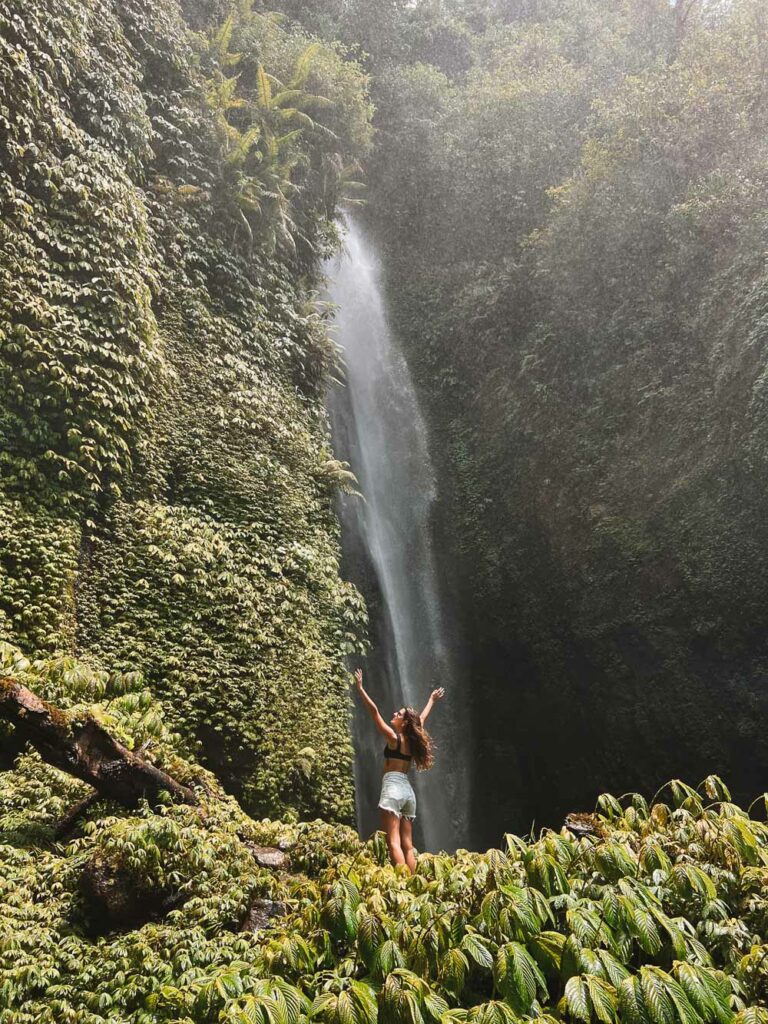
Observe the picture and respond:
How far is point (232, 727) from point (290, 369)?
665cm

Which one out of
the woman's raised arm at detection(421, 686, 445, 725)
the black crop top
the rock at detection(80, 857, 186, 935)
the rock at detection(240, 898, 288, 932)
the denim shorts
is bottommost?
the denim shorts

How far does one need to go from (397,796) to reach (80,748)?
2.71m

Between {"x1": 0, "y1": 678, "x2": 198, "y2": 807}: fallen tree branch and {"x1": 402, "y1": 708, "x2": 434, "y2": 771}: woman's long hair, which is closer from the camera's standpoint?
{"x1": 0, "y1": 678, "x2": 198, "y2": 807}: fallen tree branch

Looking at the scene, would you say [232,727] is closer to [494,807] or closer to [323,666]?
[323,666]

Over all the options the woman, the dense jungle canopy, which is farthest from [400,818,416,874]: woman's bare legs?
the dense jungle canopy

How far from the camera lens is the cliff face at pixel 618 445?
31.7 feet

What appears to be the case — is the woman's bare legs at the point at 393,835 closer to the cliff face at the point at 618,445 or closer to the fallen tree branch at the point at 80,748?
the fallen tree branch at the point at 80,748

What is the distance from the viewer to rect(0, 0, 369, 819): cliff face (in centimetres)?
672

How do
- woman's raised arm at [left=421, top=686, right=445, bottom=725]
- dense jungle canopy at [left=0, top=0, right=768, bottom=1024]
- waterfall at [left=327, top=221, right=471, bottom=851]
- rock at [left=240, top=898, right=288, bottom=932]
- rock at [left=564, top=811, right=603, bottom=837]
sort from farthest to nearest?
1. waterfall at [left=327, top=221, right=471, bottom=851]
2. woman's raised arm at [left=421, top=686, right=445, bottom=725]
3. rock at [left=564, top=811, right=603, bottom=837]
4. rock at [left=240, top=898, right=288, bottom=932]
5. dense jungle canopy at [left=0, top=0, right=768, bottom=1024]

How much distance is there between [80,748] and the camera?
173 inches

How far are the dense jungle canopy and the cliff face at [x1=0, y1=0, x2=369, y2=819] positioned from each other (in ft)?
0.18

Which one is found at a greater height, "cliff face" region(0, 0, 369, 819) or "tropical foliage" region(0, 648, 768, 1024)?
"cliff face" region(0, 0, 369, 819)

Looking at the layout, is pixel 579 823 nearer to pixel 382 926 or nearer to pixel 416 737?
pixel 416 737

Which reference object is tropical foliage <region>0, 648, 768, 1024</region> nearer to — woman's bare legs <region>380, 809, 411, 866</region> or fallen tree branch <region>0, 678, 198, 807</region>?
fallen tree branch <region>0, 678, 198, 807</region>
